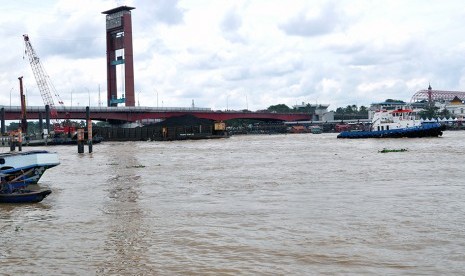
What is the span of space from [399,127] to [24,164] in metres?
67.2

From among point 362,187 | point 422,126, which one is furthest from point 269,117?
point 362,187

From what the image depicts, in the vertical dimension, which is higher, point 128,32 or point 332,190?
point 128,32

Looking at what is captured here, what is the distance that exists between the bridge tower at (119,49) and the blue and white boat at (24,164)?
117m

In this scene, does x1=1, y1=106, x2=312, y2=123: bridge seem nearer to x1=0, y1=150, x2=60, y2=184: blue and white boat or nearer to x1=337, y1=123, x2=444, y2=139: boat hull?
x1=337, y1=123, x2=444, y2=139: boat hull

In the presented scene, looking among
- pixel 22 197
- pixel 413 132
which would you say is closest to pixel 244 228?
pixel 22 197

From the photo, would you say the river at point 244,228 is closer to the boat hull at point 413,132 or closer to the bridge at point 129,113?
the boat hull at point 413,132

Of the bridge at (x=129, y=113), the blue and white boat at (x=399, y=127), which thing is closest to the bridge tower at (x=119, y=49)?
the bridge at (x=129, y=113)

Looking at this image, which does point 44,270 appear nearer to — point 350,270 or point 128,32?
point 350,270

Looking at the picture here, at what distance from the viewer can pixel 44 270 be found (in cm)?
1229

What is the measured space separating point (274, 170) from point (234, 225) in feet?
62.3

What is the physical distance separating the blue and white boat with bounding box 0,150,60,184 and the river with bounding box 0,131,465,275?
1465mm

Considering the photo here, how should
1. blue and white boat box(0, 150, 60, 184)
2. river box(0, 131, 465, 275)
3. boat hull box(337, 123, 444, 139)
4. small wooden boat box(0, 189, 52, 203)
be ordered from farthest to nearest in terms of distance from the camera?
boat hull box(337, 123, 444, 139) → blue and white boat box(0, 150, 60, 184) → small wooden boat box(0, 189, 52, 203) → river box(0, 131, 465, 275)

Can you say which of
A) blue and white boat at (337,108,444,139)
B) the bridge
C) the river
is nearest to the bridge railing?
the bridge

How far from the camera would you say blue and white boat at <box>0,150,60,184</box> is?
80.0 ft
